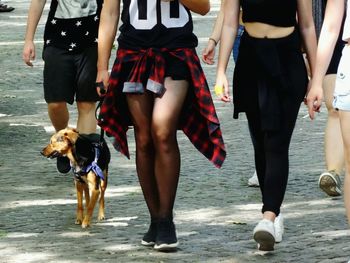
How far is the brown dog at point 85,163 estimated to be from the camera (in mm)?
8750

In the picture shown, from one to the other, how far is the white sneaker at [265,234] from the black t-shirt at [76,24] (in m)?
2.67

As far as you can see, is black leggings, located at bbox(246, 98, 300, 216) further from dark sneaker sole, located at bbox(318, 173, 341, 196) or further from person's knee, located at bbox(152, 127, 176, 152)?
dark sneaker sole, located at bbox(318, 173, 341, 196)

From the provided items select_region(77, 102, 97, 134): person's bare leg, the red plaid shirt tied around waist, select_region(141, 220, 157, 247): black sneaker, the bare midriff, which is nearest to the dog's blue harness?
the red plaid shirt tied around waist

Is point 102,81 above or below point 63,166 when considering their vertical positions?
above

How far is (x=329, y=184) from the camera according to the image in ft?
31.3

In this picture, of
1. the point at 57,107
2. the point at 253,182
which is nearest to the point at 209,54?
the point at 253,182

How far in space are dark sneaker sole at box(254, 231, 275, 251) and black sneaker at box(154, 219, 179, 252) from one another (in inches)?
20.8

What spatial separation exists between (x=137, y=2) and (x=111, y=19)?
364 mm

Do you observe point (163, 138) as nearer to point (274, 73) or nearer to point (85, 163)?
point (274, 73)

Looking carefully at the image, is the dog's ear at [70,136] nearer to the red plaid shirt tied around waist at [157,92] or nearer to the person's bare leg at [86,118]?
the red plaid shirt tied around waist at [157,92]

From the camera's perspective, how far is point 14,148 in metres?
12.2

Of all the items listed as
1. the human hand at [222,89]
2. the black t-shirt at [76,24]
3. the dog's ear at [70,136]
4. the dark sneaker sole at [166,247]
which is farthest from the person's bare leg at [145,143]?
the black t-shirt at [76,24]

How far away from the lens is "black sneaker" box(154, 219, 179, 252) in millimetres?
7887

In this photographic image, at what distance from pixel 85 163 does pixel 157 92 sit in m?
1.21
